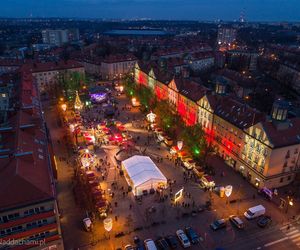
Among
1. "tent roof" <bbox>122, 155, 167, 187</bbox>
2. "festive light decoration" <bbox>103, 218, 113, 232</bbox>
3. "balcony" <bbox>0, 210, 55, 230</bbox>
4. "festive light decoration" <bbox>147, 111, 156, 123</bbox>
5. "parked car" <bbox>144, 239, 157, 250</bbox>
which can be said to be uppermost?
"balcony" <bbox>0, 210, 55, 230</bbox>

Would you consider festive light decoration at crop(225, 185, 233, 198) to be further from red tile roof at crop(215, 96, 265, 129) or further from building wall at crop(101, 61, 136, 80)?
building wall at crop(101, 61, 136, 80)

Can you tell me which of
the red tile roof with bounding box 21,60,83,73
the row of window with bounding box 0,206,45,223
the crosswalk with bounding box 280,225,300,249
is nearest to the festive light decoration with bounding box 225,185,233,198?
the crosswalk with bounding box 280,225,300,249

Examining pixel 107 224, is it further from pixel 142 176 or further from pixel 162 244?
pixel 142 176

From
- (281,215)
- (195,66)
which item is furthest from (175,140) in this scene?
(195,66)

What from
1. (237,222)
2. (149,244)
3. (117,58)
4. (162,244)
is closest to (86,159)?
(149,244)

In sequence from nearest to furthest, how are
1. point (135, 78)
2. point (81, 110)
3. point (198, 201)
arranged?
point (198, 201) < point (81, 110) < point (135, 78)

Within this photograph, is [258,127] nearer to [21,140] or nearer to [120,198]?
[120,198]

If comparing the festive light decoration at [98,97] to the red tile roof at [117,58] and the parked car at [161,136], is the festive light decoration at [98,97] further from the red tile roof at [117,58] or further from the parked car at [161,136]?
the red tile roof at [117,58]
